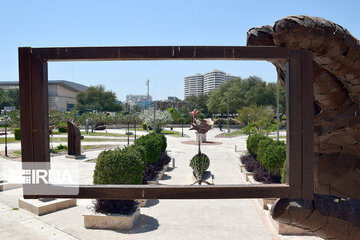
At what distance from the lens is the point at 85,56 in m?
2.10

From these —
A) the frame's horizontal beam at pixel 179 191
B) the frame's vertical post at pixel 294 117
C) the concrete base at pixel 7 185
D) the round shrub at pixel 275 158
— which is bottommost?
the concrete base at pixel 7 185

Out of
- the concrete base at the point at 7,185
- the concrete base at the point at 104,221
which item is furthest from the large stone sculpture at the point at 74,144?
the concrete base at the point at 104,221

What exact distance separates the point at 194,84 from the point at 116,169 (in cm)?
17431

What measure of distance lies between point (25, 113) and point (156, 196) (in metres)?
1.21

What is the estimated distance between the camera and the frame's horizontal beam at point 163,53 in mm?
2053

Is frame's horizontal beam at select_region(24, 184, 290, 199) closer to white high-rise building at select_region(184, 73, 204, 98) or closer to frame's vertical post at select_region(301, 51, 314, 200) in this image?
frame's vertical post at select_region(301, 51, 314, 200)

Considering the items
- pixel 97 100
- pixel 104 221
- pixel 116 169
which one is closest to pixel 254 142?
pixel 116 169

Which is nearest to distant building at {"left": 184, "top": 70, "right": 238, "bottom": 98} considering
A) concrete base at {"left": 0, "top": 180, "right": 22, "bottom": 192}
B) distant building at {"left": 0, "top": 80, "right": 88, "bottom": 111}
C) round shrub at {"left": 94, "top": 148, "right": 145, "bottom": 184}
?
distant building at {"left": 0, "top": 80, "right": 88, "bottom": 111}

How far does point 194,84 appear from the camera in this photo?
179 metres

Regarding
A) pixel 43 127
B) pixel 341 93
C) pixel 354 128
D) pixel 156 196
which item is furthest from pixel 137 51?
pixel 354 128

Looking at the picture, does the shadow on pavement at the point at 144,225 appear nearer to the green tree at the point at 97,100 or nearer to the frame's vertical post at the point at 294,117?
the frame's vertical post at the point at 294,117

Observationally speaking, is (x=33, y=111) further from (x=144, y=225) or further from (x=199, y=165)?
(x=199, y=165)

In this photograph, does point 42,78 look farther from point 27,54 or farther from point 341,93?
point 341,93

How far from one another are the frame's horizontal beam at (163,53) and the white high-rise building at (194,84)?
16896 centimetres
